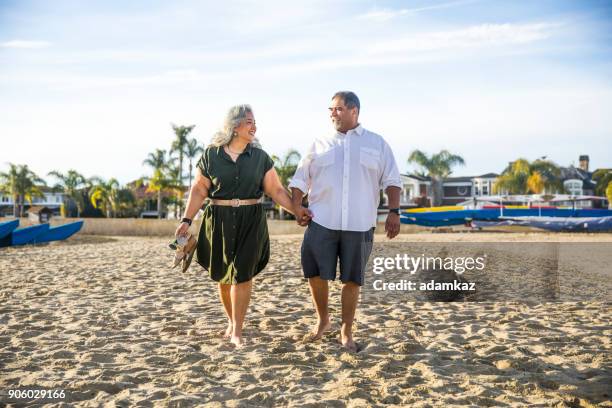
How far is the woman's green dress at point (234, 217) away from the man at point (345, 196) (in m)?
0.29

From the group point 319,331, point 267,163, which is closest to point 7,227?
point 267,163

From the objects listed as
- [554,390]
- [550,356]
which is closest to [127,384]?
[554,390]

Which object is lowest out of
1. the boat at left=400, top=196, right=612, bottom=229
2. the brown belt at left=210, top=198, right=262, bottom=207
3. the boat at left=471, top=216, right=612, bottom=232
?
the boat at left=471, top=216, right=612, bottom=232

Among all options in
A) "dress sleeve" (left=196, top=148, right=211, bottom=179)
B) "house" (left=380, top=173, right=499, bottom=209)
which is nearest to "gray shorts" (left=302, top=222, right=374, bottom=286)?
"dress sleeve" (left=196, top=148, right=211, bottom=179)

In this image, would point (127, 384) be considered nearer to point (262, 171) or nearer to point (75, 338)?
point (75, 338)

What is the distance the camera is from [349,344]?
146 inches

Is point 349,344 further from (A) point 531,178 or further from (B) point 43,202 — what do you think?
(B) point 43,202

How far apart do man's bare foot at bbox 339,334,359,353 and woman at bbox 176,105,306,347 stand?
0.69m

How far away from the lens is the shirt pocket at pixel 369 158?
3695mm

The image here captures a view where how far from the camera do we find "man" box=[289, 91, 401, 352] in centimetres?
367

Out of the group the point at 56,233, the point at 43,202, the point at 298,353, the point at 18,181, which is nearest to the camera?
the point at 298,353

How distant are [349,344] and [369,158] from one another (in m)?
1.24

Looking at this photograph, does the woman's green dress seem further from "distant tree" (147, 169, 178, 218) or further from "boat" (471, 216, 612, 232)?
"distant tree" (147, 169, 178, 218)

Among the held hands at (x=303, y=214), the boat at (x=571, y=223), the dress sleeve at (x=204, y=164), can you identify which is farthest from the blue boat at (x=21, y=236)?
the boat at (x=571, y=223)
